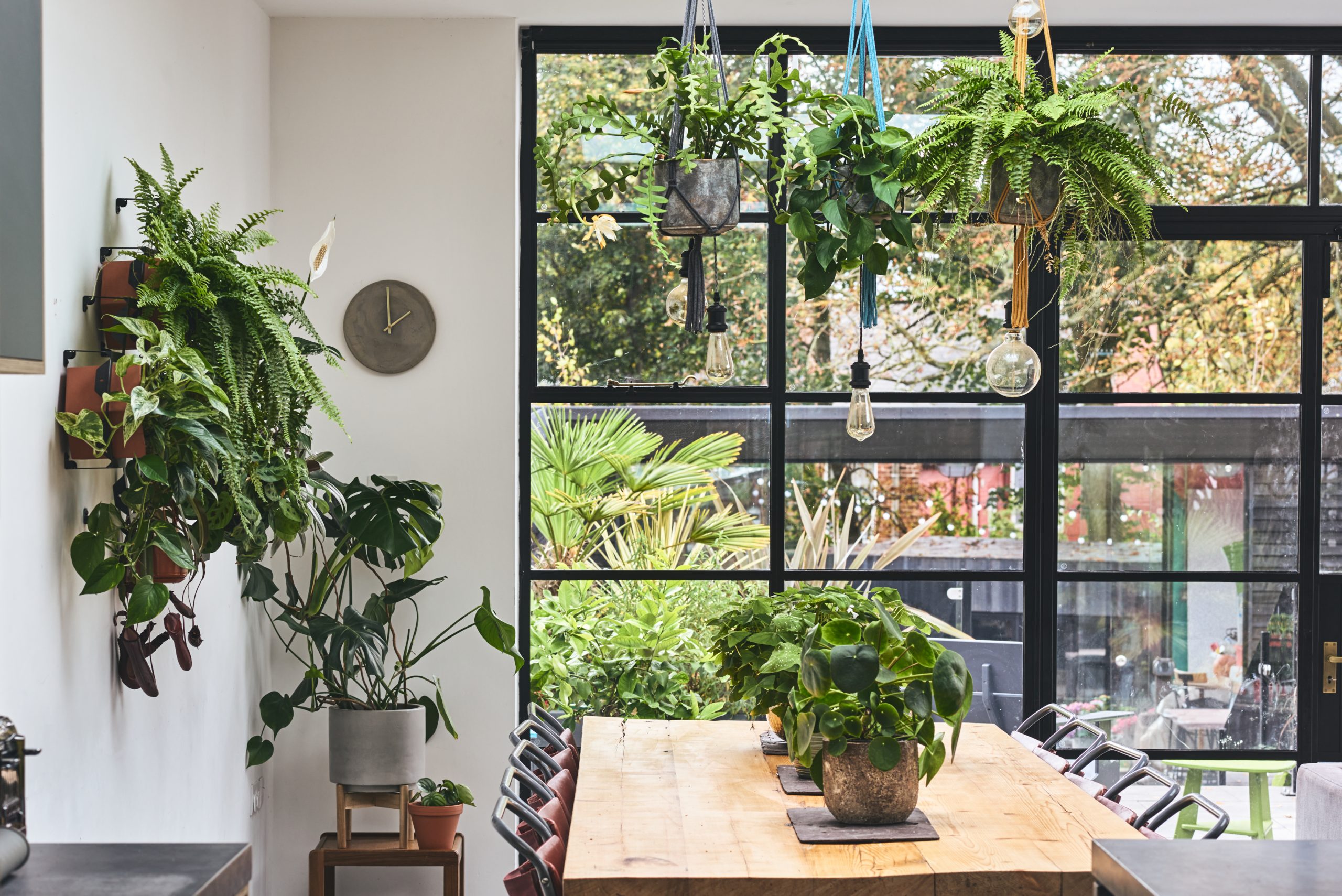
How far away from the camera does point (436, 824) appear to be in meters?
3.53

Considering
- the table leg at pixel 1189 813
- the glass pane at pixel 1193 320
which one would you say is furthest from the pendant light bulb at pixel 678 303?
the table leg at pixel 1189 813

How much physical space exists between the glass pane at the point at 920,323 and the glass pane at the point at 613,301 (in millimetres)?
149

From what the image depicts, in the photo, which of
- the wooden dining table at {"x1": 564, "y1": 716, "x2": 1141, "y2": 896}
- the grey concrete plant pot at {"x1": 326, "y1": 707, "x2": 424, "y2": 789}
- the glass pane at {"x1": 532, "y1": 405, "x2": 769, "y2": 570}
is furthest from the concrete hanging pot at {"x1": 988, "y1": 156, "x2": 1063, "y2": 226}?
the grey concrete plant pot at {"x1": 326, "y1": 707, "x2": 424, "y2": 789}

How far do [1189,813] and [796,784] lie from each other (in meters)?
2.08

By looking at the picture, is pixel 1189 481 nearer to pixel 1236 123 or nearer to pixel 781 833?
pixel 1236 123

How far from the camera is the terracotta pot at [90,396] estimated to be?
91.9 inches

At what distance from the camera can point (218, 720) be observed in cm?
331

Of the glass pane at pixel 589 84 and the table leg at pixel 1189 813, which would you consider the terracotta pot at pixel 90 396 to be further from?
the table leg at pixel 1189 813

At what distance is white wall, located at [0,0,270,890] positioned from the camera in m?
2.26

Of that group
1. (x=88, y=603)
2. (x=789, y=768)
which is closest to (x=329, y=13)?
(x=88, y=603)

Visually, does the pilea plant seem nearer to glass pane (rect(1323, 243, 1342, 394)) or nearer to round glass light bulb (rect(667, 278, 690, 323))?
round glass light bulb (rect(667, 278, 690, 323))

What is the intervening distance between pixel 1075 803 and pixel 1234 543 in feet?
6.56

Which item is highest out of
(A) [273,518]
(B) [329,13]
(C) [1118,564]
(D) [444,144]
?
(B) [329,13]

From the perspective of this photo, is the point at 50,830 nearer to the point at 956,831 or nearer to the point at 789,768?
the point at 789,768
